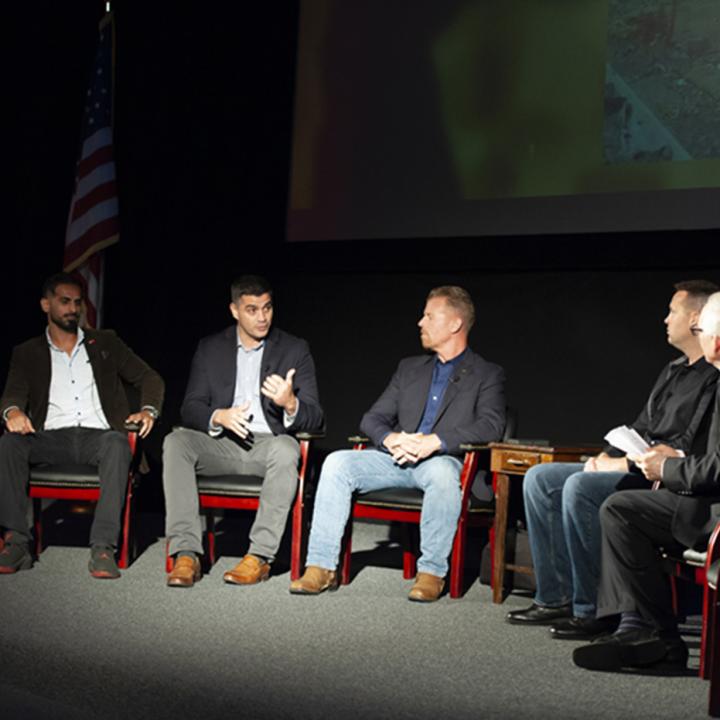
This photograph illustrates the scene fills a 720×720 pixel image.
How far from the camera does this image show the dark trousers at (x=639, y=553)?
3.35 meters

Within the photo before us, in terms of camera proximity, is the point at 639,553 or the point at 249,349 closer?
the point at 639,553

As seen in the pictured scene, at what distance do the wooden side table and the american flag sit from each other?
9.57ft

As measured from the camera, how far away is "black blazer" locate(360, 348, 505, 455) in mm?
4535

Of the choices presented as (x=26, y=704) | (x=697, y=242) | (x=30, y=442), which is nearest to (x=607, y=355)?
(x=697, y=242)

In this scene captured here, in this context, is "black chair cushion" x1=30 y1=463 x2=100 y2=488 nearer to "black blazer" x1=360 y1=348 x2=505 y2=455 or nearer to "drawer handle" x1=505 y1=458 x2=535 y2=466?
"black blazer" x1=360 y1=348 x2=505 y2=455

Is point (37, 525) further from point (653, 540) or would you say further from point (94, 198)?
point (653, 540)

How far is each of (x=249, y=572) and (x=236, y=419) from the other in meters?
0.63

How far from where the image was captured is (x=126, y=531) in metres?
4.86

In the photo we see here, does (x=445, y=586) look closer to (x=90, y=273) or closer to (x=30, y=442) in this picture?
(x=30, y=442)

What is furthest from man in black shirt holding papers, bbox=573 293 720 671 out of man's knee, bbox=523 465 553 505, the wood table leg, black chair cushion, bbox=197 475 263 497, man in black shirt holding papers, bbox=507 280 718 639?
black chair cushion, bbox=197 475 263 497

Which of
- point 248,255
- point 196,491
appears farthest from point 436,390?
point 248,255

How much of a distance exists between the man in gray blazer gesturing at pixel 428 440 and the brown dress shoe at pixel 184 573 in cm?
43

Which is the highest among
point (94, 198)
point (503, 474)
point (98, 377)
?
point (94, 198)

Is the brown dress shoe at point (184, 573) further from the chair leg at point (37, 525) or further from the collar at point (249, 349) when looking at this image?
the collar at point (249, 349)
